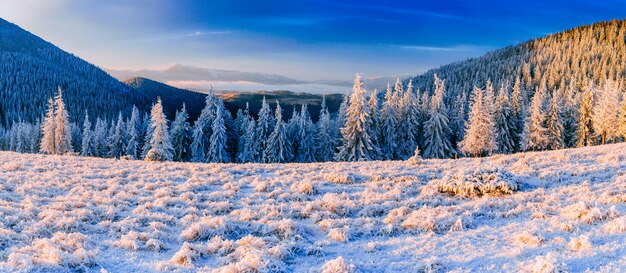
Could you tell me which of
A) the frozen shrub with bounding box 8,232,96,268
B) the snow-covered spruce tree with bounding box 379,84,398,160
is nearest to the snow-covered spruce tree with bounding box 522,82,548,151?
the snow-covered spruce tree with bounding box 379,84,398,160

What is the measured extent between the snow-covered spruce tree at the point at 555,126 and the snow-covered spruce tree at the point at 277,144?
37.6 metres

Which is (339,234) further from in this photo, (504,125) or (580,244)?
(504,125)

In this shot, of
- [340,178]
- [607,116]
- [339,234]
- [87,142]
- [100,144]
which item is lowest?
[100,144]

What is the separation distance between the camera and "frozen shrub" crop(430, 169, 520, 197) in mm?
13820

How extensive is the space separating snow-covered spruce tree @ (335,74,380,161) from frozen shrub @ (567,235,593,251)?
3529 centimetres

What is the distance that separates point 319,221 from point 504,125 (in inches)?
2092

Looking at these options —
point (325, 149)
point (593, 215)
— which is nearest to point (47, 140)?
point (325, 149)

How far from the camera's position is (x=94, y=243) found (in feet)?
30.4

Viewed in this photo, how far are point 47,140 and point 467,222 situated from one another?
6429 cm

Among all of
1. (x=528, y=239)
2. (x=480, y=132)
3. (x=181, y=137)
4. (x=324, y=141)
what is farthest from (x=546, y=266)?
(x=324, y=141)

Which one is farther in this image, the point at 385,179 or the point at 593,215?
the point at 385,179

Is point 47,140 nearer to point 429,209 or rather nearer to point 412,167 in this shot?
point 412,167

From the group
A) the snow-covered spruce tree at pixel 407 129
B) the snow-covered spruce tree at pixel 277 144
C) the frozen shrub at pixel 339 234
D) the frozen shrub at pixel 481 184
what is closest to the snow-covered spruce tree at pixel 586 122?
the snow-covered spruce tree at pixel 407 129

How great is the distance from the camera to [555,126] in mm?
58156
